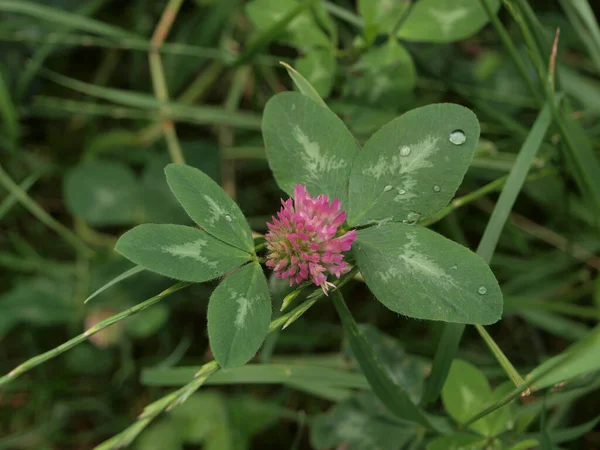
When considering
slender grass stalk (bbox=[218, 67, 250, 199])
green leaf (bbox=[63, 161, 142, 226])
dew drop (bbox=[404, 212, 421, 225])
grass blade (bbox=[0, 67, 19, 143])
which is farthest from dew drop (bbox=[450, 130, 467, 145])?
grass blade (bbox=[0, 67, 19, 143])

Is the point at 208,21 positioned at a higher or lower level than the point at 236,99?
higher

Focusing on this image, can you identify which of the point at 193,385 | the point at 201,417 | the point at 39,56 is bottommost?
the point at 201,417

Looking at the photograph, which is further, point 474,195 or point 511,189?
point 474,195

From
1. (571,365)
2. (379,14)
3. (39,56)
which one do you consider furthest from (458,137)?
(39,56)

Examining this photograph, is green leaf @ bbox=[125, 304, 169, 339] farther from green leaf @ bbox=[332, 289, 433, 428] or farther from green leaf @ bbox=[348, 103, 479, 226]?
green leaf @ bbox=[348, 103, 479, 226]

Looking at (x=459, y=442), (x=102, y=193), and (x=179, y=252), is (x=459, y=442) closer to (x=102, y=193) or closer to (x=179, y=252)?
(x=179, y=252)

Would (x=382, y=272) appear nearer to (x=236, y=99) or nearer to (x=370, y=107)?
(x=370, y=107)

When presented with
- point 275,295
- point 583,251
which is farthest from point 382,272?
point 583,251
